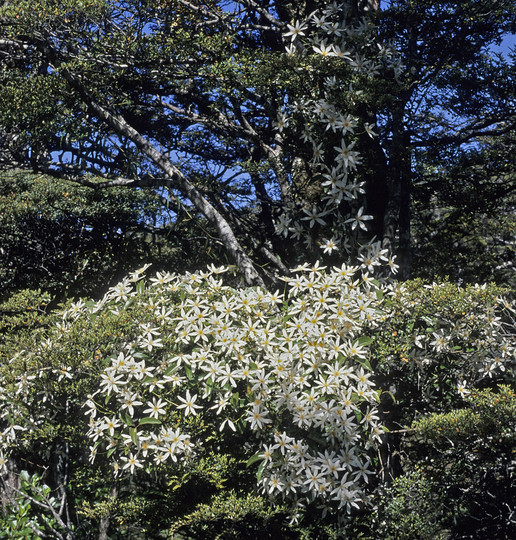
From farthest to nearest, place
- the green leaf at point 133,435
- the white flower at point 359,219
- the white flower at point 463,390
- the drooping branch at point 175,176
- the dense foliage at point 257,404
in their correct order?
the drooping branch at point 175,176 < the white flower at point 359,219 < the white flower at point 463,390 < the dense foliage at point 257,404 < the green leaf at point 133,435

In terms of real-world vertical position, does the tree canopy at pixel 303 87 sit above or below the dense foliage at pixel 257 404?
above

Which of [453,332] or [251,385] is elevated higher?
[453,332]

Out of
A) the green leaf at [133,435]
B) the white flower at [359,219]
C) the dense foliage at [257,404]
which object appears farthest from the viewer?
the white flower at [359,219]

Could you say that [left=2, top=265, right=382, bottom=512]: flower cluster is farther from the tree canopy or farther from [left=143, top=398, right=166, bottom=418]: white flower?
the tree canopy

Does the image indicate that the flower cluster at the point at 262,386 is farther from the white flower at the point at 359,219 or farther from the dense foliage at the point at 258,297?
the white flower at the point at 359,219

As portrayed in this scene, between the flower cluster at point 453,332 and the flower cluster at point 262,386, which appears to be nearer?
the flower cluster at point 262,386

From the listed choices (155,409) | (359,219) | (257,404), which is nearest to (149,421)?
(155,409)

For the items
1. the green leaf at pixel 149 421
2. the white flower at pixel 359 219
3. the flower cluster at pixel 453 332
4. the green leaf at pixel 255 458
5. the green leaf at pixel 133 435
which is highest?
the white flower at pixel 359 219

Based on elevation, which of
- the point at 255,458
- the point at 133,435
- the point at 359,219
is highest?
the point at 359,219

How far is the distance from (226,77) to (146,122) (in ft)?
9.49

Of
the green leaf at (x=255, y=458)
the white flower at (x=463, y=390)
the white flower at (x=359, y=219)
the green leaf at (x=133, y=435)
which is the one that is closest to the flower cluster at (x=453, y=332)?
the white flower at (x=463, y=390)

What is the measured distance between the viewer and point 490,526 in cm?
403

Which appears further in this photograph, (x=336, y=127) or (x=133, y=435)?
(x=336, y=127)

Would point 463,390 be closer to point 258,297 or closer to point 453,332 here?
point 453,332
